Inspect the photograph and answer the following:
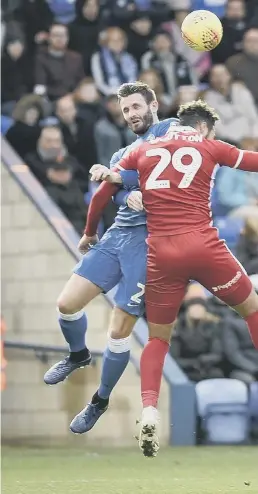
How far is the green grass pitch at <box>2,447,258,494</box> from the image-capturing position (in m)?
10.7

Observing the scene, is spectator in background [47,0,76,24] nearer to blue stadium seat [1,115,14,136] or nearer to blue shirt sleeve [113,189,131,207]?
blue stadium seat [1,115,14,136]

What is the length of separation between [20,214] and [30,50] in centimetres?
274

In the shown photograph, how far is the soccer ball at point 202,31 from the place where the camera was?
10.2 meters

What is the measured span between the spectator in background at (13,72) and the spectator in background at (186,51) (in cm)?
226

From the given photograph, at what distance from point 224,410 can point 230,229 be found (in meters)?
2.18

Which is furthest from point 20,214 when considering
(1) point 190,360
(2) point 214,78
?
(2) point 214,78

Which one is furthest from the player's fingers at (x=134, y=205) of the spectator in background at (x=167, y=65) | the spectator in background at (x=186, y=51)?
the spectator in background at (x=186, y=51)

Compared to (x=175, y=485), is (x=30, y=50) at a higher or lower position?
higher

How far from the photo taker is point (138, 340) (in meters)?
15.0

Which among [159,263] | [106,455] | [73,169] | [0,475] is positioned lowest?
[106,455]

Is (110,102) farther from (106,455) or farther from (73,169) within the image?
(106,455)

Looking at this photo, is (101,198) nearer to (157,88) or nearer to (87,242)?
(87,242)

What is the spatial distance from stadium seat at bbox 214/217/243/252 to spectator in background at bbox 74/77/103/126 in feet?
6.40

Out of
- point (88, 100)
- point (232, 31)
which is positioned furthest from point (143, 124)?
point (232, 31)
